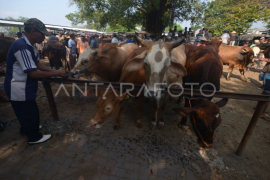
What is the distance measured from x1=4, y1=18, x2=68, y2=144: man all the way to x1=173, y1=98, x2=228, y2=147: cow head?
2.83 metres

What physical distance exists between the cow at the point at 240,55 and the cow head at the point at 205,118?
341 inches

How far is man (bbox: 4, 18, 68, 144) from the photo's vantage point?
2.46m

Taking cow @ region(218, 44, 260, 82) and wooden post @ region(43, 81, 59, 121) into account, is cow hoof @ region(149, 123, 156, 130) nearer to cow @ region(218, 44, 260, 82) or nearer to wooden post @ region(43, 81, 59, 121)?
wooden post @ region(43, 81, 59, 121)

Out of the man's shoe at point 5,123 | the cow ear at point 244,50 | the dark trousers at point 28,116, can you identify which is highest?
the cow ear at point 244,50

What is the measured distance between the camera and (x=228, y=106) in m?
5.87

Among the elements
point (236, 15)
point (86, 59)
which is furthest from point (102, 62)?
point (236, 15)

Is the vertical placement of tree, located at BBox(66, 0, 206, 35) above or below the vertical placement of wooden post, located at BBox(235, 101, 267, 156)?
above

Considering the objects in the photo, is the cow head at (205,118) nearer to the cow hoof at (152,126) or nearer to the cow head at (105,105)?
the cow head at (105,105)

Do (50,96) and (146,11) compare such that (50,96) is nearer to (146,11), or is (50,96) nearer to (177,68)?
(177,68)

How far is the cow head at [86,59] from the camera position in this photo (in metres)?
4.40

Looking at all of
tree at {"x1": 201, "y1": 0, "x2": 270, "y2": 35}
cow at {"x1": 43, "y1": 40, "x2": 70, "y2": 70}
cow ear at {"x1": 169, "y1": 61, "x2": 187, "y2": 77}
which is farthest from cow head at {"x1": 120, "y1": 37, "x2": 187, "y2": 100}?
tree at {"x1": 201, "y1": 0, "x2": 270, "y2": 35}

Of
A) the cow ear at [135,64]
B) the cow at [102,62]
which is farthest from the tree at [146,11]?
the cow ear at [135,64]

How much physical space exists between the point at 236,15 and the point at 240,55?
14.7 metres

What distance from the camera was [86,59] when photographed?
14.5 feet
